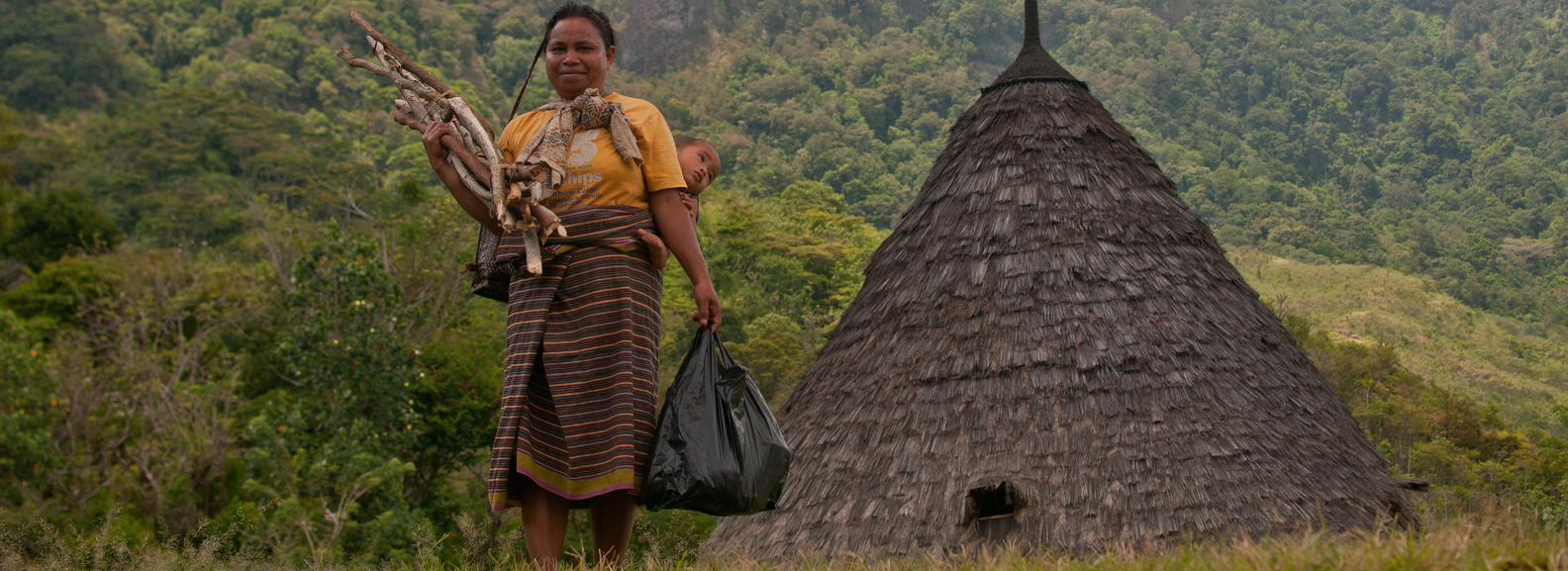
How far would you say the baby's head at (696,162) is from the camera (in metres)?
3.10

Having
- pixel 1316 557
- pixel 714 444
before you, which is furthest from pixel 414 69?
pixel 1316 557

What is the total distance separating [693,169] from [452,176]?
0.68 meters

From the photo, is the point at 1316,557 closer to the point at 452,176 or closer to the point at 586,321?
the point at 586,321

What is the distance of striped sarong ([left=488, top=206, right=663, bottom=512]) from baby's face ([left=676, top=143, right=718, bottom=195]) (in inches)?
13.7

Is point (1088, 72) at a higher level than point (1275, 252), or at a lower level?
higher

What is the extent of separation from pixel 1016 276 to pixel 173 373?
945 cm

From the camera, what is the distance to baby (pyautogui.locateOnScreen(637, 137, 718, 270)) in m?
2.96

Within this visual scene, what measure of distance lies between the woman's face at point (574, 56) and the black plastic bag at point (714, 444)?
0.70 m


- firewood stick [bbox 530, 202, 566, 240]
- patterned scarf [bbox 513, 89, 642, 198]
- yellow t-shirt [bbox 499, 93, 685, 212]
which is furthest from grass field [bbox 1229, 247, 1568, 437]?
firewood stick [bbox 530, 202, 566, 240]

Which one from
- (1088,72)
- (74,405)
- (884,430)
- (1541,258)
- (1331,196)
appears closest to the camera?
(884,430)

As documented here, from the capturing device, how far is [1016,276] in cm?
576

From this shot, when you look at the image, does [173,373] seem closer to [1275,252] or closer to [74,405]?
[74,405]

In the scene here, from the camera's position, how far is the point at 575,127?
2822 millimetres

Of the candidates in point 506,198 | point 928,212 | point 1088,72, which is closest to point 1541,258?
point 1088,72
